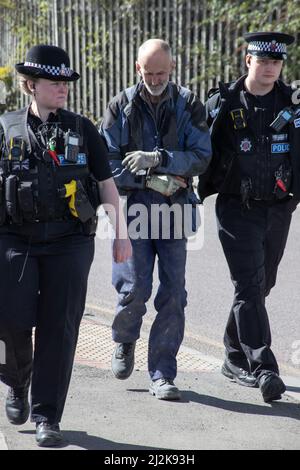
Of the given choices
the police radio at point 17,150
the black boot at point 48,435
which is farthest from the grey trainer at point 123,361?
the police radio at point 17,150

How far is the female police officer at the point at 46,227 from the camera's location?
15.1ft

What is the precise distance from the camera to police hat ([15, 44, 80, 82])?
4.65 m

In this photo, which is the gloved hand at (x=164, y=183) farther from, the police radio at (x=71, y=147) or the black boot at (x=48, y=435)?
the black boot at (x=48, y=435)

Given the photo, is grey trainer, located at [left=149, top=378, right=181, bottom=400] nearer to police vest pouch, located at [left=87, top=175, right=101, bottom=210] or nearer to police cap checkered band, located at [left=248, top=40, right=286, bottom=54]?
police vest pouch, located at [left=87, top=175, right=101, bottom=210]

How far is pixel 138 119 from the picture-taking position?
5508 millimetres

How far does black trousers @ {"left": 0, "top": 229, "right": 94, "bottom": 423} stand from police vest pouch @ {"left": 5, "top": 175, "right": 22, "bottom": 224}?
13 centimetres

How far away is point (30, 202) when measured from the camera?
4.54 meters

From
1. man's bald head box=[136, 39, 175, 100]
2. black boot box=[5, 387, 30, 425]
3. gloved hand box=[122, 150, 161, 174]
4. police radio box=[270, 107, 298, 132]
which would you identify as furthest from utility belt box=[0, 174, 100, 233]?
police radio box=[270, 107, 298, 132]

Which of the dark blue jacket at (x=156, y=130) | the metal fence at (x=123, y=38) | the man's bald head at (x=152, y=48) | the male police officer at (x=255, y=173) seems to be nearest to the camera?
Answer: the man's bald head at (x=152, y=48)

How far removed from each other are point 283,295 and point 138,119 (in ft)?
9.54

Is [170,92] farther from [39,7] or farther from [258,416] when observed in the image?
[39,7]

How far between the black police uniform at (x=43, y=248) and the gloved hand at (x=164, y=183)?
2.20ft

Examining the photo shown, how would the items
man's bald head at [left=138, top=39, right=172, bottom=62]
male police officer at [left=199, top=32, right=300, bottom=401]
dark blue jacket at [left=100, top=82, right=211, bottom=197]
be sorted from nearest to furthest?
man's bald head at [left=138, top=39, right=172, bottom=62]
dark blue jacket at [left=100, top=82, right=211, bottom=197]
male police officer at [left=199, top=32, right=300, bottom=401]
